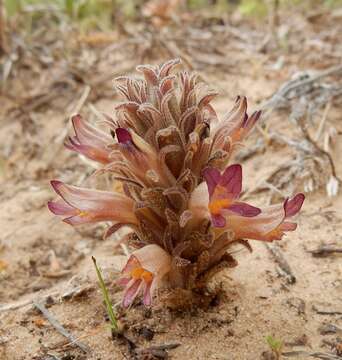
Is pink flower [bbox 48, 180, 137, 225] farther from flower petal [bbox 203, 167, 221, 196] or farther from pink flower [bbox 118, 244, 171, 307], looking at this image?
flower petal [bbox 203, 167, 221, 196]

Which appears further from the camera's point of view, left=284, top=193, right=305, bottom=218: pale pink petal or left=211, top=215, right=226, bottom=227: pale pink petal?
left=284, top=193, right=305, bottom=218: pale pink petal

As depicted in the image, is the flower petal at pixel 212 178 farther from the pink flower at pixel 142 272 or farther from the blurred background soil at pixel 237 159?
the blurred background soil at pixel 237 159

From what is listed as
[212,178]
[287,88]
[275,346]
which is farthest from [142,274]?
[287,88]

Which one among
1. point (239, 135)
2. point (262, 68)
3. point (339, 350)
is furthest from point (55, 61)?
point (339, 350)

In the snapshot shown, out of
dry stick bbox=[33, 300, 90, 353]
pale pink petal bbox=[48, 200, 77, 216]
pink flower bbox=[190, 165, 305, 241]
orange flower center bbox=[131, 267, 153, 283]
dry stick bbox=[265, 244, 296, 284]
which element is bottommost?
dry stick bbox=[33, 300, 90, 353]

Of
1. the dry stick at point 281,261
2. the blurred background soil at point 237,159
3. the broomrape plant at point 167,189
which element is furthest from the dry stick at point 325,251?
the broomrape plant at point 167,189

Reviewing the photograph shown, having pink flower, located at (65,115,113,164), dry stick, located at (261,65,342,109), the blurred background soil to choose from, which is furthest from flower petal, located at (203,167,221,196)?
dry stick, located at (261,65,342,109)
